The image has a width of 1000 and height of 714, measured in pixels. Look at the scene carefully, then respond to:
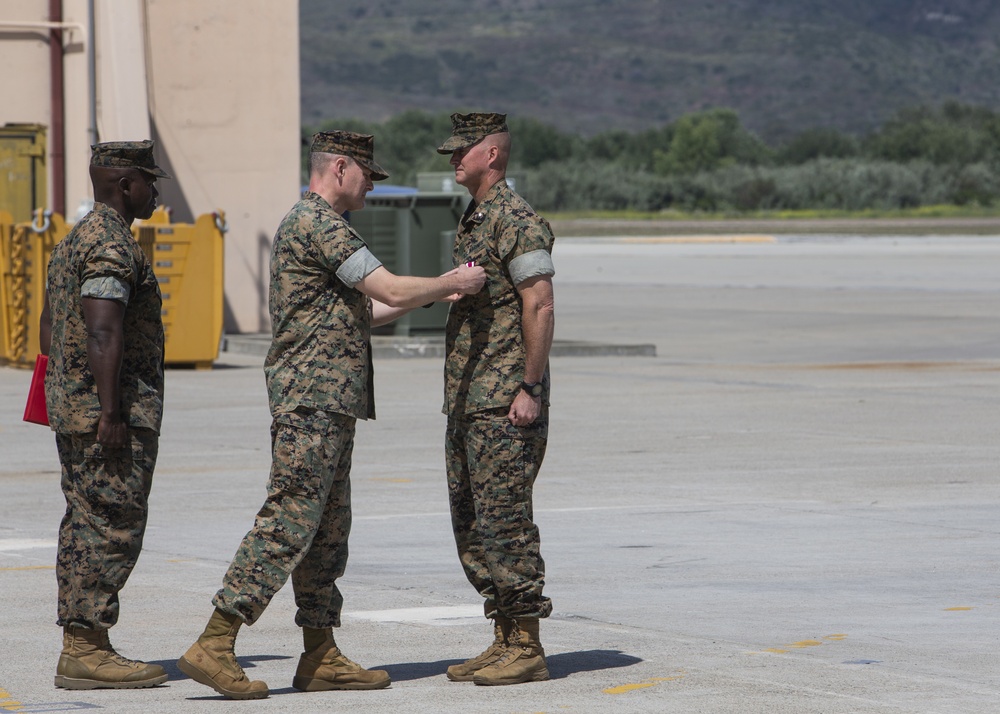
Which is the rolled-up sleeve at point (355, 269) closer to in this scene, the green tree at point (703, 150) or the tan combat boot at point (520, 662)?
the tan combat boot at point (520, 662)

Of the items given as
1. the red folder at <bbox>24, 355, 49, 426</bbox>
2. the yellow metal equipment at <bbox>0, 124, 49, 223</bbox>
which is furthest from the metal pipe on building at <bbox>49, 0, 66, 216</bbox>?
the red folder at <bbox>24, 355, 49, 426</bbox>

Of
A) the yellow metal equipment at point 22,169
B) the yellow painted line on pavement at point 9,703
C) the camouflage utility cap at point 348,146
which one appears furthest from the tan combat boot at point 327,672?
the yellow metal equipment at point 22,169

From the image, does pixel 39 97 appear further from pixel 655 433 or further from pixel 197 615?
pixel 197 615

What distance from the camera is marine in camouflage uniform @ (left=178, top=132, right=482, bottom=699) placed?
595cm

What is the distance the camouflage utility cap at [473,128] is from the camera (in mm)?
6352

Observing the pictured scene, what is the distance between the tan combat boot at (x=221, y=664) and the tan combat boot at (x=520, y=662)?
770mm

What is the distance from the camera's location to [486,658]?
20.4 ft

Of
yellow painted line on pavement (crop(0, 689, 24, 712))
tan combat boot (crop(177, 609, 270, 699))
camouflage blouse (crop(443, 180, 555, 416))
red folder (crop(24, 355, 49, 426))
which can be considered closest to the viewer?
yellow painted line on pavement (crop(0, 689, 24, 712))

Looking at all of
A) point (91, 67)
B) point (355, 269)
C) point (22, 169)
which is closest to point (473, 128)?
point (355, 269)

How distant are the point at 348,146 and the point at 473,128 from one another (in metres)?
0.50

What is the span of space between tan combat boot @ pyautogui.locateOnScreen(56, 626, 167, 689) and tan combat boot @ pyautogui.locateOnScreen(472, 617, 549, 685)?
112 cm

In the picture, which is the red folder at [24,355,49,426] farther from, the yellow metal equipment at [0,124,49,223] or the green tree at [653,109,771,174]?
the green tree at [653,109,771,174]

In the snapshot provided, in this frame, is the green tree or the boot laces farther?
the green tree

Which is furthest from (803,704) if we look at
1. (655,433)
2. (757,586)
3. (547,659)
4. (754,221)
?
(754,221)
